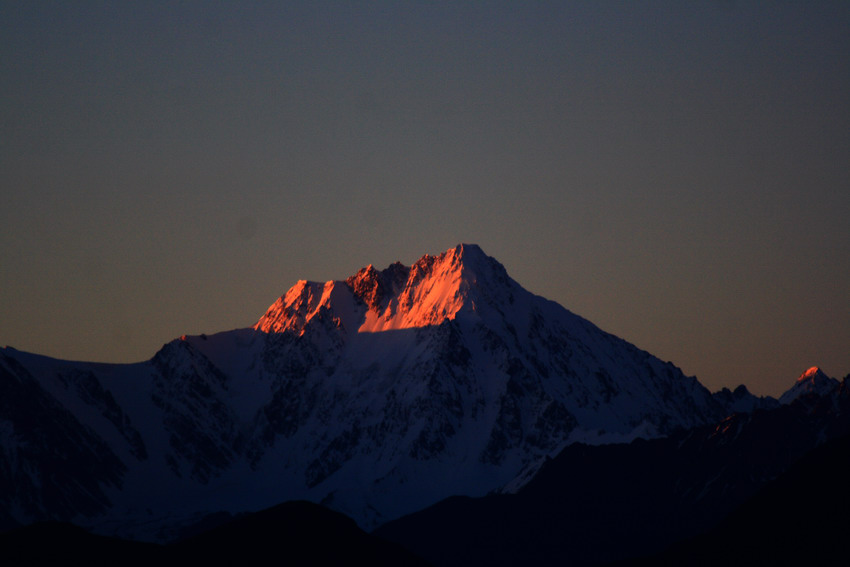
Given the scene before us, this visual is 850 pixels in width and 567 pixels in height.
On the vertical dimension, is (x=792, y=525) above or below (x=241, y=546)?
below

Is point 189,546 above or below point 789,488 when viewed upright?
above

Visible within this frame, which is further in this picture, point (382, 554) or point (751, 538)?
point (751, 538)

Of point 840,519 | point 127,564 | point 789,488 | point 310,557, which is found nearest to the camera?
point 127,564

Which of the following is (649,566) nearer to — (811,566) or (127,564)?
(811,566)

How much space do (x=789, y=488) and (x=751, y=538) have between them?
26.4ft

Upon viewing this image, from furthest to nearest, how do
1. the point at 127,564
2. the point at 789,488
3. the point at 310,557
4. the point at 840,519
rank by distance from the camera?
the point at 789,488
the point at 840,519
the point at 310,557
the point at 127,564

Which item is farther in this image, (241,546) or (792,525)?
(792,525)

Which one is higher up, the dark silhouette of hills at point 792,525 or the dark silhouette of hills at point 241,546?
the dark silhouette of hills at point 241,546

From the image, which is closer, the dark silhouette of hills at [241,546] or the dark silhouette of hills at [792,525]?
the dark silhouette of hills at [241,546]

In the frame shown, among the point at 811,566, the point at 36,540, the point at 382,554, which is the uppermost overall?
the point at 36,540

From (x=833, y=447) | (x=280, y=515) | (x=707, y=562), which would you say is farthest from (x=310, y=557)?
(x=833, y=447)

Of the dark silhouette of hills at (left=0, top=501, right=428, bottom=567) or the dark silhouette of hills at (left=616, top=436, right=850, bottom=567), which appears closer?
the dark silhouette of hills at (left=0, top=501, right=428, bottom=567)

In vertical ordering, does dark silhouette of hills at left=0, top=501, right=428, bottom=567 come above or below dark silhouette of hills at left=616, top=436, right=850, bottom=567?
above

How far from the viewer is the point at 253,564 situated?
14900cm
